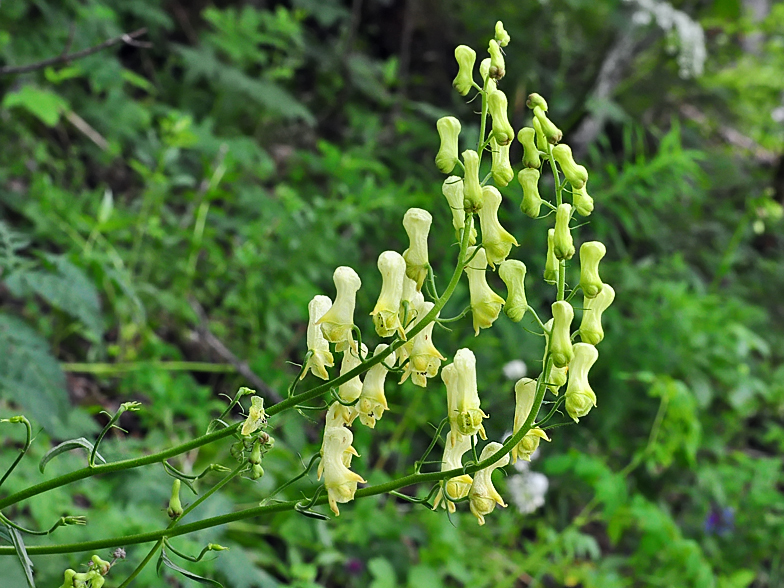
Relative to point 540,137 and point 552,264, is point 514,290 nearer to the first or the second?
point 552,264

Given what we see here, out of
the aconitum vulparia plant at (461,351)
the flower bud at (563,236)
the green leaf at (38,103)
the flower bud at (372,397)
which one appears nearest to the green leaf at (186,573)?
the aconitum vulparia plant at (461,351)

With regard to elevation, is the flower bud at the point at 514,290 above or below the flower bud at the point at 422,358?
above

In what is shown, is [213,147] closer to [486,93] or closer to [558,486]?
[558,486]

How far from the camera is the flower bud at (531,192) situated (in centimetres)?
91

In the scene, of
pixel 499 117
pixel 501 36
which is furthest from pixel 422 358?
pixel 501 36

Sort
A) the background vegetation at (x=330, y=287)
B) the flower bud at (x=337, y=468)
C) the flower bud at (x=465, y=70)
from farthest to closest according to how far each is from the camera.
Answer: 1. the background vegetation at (x=330, y=287)
2. the flower bud at (x=465, y=70)
3. the flower bud at (x=337, y=468)

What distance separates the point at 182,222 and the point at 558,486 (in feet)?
6.77

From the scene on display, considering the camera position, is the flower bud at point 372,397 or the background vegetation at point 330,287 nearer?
the flower bud at point 372,397

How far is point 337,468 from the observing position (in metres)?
0.88

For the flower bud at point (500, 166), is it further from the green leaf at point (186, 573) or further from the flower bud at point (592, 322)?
the green leaf at point (186, 573)

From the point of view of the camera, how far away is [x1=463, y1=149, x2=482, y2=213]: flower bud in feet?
2.84

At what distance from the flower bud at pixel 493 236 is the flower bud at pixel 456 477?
0.17 meters

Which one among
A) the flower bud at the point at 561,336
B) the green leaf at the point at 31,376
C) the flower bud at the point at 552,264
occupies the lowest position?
the green leaf at the point at 31,376

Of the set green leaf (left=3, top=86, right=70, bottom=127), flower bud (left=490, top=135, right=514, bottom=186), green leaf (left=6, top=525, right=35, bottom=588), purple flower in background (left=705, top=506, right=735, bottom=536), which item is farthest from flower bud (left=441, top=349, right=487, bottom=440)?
purple flower in background (left=705, top=506, right=735, bottom=536)
